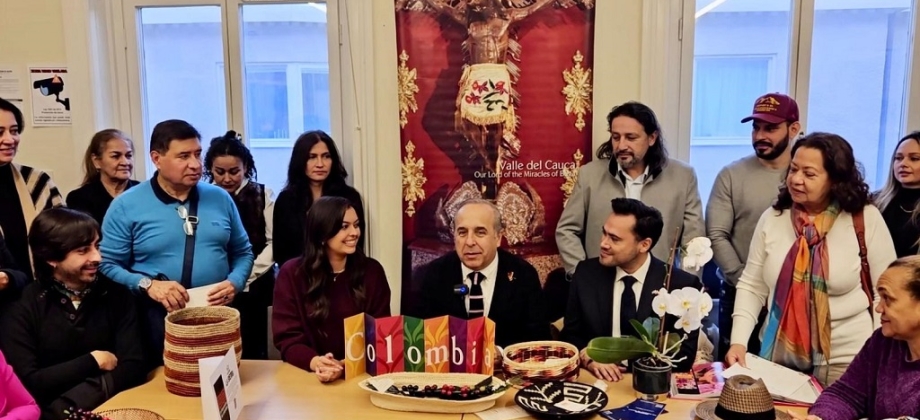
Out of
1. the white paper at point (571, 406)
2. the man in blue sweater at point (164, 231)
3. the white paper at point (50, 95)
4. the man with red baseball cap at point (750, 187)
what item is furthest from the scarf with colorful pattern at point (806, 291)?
the white paper at point (50, 95)

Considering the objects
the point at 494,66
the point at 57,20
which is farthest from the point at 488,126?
the point at 57,20

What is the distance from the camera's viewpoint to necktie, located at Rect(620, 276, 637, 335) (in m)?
2.28

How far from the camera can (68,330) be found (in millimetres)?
2047

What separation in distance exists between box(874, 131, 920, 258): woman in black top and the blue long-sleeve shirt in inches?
95.8

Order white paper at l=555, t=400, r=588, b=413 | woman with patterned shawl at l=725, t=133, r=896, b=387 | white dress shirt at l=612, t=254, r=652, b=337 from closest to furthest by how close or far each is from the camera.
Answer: white paper at l=555, t=400, r=588, b=413 < woman with patterned shawl at l=725, t=133, r=896, b=387 < white dress shirt at l=612, t=254, r=652, b=337

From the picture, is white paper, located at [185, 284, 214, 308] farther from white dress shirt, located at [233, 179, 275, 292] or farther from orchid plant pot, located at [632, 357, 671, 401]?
orchid plant pot, located at [632, 357, 671, 401]

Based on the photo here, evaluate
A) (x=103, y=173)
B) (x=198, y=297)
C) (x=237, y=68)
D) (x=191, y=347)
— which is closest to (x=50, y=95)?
(x=103, y=173)

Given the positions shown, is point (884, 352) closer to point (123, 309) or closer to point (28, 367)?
point (123, 309)

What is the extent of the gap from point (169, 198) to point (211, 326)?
78cm

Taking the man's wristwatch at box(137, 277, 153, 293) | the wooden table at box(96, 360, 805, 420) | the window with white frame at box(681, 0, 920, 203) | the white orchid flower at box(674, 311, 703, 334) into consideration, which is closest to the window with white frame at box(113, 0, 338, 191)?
the man's wristwatch at box(137, 277, 153, 293)

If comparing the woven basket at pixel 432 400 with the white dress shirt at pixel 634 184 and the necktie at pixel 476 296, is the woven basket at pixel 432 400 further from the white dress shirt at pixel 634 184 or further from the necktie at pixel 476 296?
the white dress shirt at pixel 634 184

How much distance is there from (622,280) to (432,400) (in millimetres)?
833

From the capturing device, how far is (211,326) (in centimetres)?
190

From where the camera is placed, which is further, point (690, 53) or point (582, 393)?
point (690, 53)
